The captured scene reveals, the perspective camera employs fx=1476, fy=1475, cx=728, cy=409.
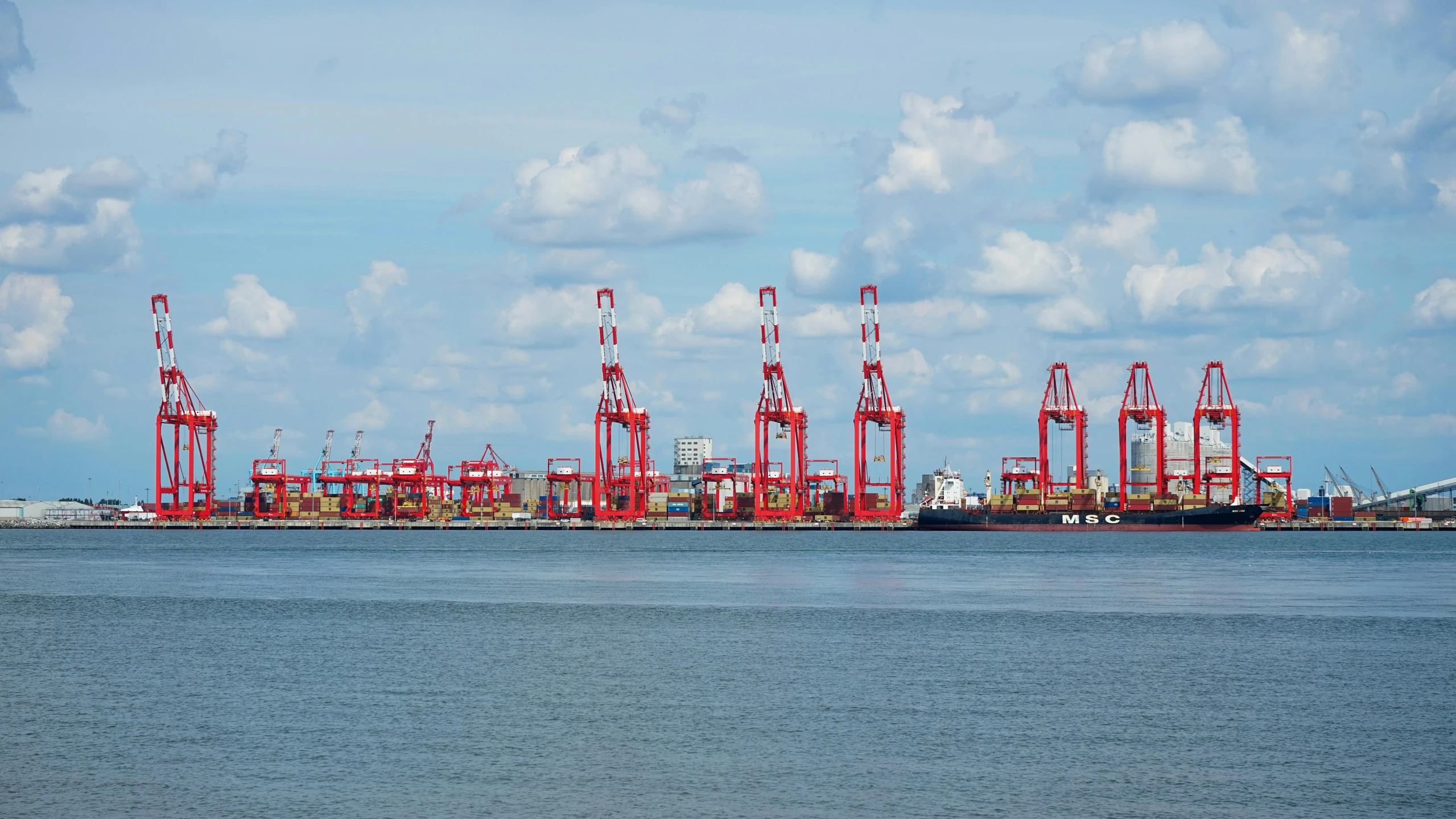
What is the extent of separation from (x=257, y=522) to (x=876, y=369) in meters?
75.5

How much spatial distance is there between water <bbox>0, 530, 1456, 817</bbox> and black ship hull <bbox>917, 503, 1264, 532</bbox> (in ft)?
278

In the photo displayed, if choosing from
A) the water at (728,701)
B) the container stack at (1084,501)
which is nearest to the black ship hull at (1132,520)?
the container stack at (1084,501)

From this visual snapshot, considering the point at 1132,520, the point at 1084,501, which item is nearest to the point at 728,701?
the point at 1132,520

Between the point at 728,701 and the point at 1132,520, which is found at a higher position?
the point at 728,701

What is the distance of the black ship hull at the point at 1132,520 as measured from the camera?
14488 cm

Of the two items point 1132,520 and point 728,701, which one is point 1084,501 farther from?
point 728,701

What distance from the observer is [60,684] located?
102ft

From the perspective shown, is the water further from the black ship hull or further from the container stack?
the container stack

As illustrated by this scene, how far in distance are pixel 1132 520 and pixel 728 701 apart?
126380 millimetres

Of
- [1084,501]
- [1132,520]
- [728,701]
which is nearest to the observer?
[728,701]

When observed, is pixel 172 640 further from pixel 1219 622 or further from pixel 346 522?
pixel 346 522

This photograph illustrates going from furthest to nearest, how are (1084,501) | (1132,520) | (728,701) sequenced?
(1084,501) < (1132,520) < (728,701)

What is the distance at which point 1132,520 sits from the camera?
149 meters

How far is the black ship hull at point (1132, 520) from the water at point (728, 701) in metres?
84.6
